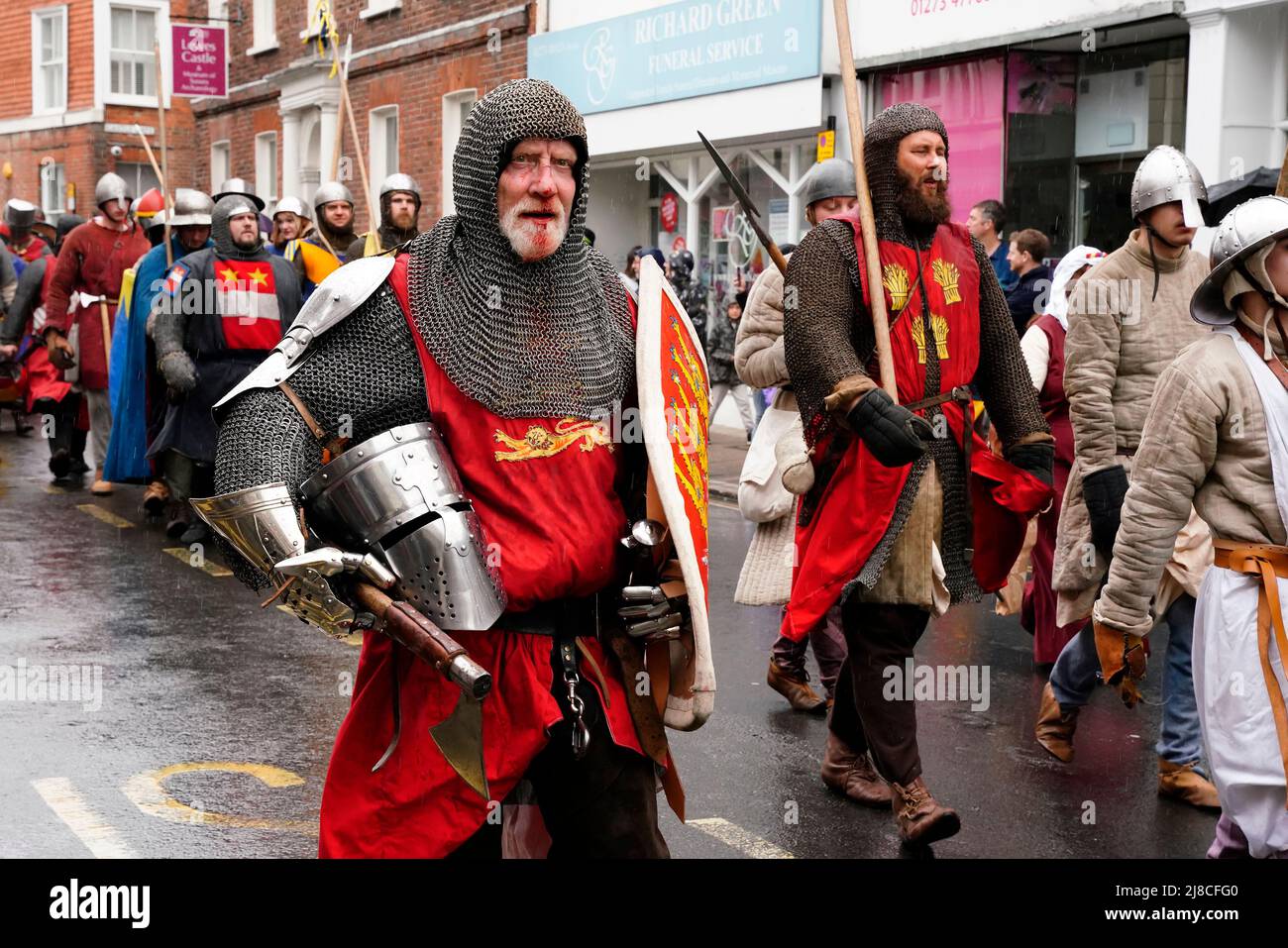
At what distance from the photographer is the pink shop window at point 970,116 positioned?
13852mm

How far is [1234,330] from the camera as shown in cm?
405

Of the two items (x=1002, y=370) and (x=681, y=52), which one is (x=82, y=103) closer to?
(x=681, y=52)

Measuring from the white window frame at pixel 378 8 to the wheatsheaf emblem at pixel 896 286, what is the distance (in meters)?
19.3

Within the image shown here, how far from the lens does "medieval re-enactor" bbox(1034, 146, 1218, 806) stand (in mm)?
5859

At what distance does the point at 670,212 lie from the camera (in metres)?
18.9

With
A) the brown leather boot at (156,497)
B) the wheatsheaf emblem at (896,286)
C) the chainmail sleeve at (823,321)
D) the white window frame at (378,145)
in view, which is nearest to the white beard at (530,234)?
the chainmail sleeve at (823,321)

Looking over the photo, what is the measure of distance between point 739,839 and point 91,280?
9.24 meters

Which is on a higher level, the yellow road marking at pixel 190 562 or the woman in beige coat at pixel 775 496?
the woman in beige coat at pixel 775 496

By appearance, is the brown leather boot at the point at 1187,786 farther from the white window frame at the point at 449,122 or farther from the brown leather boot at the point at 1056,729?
the white window frame at the point at 449,122

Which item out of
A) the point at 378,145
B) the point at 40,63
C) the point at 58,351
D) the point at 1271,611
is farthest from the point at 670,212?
the point at 40,63

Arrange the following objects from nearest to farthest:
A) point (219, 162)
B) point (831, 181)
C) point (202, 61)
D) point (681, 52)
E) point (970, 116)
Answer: point (831, 181), point (970, 116), point (681, 52), point (202, 61), point (219, 162)
